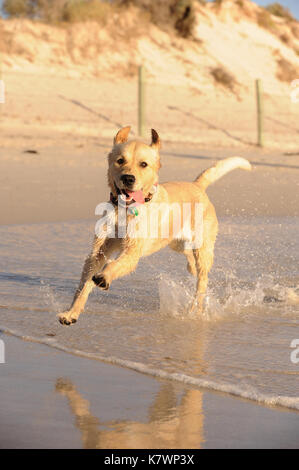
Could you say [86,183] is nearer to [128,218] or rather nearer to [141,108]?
[141,108]

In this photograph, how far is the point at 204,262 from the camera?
646 centimetres

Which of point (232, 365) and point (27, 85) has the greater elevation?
point (27, 85)

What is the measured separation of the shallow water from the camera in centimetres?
432

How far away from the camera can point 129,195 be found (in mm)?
5344

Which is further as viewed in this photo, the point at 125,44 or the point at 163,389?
the point at 125,44

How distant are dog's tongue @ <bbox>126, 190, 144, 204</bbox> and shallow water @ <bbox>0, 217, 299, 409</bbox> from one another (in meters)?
0.70

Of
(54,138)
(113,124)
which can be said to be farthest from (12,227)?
(113,124)

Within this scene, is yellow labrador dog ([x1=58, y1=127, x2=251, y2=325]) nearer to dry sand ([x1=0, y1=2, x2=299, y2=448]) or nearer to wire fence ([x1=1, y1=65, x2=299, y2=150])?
dry sand ([x1=0, y1=2, x2=299, y2=448])

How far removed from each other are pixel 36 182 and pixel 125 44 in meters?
15.7

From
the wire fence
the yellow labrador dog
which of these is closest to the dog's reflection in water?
the yellow labrador dog

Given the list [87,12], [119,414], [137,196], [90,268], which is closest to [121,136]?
[137,196]

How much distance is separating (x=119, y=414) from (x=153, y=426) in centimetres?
19
